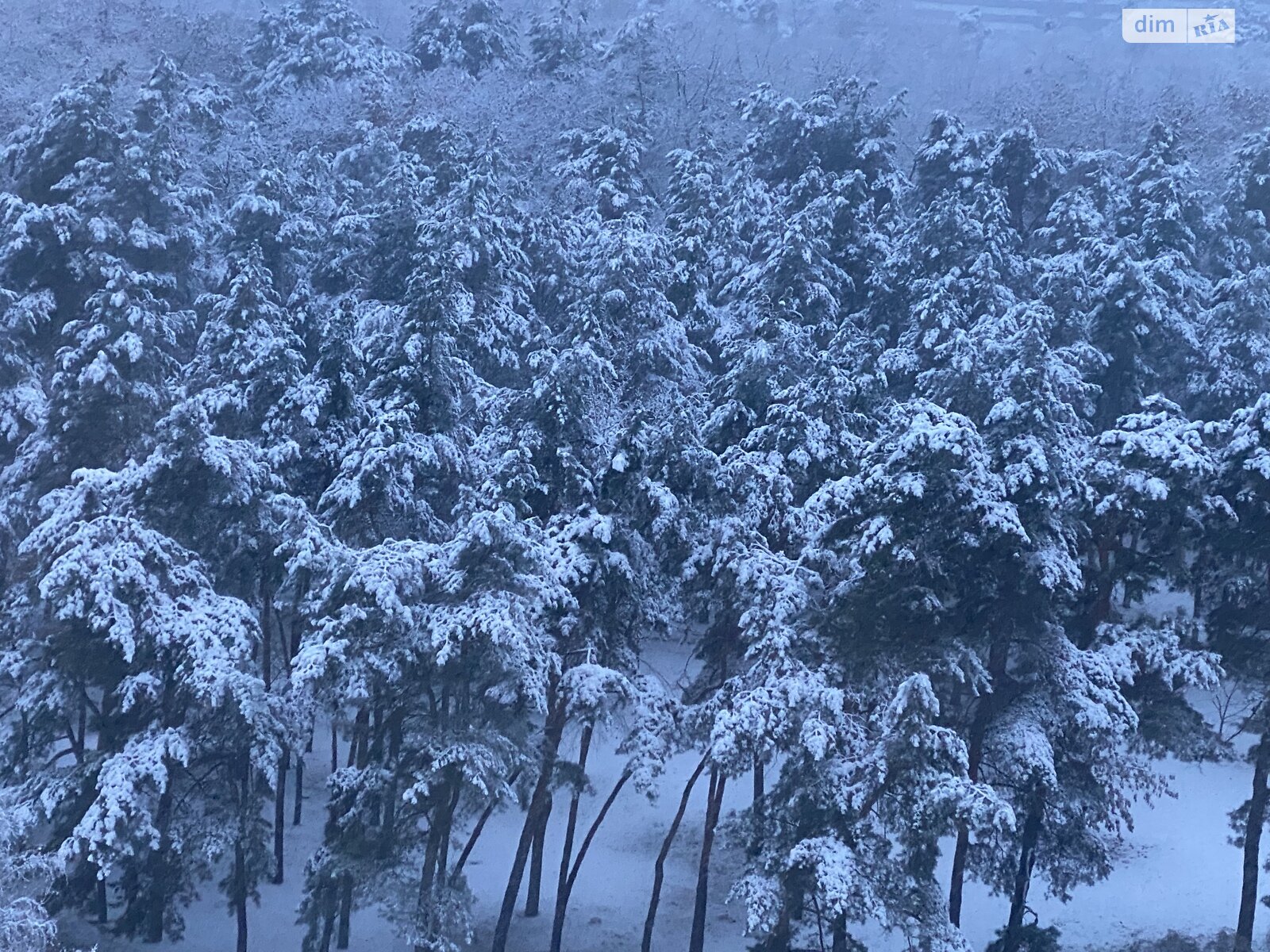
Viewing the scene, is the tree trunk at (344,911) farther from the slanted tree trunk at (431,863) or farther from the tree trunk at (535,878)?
the tree trunk at (535,878)

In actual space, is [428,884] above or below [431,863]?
below

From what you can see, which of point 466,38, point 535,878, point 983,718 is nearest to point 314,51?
point 466,38

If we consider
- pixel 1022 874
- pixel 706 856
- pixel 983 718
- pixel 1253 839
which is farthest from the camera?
pixel 706 856

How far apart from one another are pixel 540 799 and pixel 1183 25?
183ft

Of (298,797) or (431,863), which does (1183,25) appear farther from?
(431,863)

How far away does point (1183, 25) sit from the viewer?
57719 mm

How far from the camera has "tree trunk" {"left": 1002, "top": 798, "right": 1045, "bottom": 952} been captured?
1989cm

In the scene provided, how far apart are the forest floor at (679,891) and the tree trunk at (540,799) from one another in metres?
2.27

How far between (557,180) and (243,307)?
66.3 feet

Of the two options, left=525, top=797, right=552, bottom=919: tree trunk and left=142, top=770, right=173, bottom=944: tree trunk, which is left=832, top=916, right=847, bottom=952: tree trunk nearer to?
left=525, top=797, right=552, bottom=919: tree trunk

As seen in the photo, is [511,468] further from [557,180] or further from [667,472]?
[557,180]

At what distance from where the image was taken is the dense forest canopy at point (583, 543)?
16969 mm

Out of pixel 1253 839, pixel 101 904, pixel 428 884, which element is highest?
pixel 1253 839

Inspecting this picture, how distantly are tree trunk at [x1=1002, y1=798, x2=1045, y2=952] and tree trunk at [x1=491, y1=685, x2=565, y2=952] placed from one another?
8.23 meters
